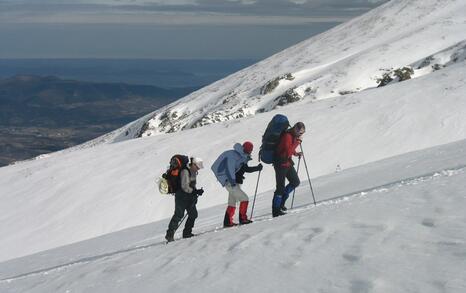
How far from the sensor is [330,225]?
858cm

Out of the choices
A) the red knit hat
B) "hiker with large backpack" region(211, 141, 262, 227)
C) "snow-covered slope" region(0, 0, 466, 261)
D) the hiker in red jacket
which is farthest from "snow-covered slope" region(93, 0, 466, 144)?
Result: the red knit hat

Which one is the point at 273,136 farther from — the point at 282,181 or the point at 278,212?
the point at 278,212

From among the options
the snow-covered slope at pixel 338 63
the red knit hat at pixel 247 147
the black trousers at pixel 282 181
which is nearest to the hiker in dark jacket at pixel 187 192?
the red knit hat at pixel 247 147

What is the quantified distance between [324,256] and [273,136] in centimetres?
491

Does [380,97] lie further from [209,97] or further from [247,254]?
[209,97]

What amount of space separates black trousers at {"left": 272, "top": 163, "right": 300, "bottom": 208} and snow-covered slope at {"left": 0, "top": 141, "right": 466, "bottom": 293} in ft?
4.19

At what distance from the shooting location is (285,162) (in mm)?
11906

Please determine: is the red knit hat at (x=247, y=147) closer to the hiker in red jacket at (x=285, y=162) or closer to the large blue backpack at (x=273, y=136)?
the large blue backpack at (x=273, y=136)

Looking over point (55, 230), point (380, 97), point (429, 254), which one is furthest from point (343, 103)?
point (429, 254)

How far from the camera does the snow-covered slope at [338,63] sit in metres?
54.6

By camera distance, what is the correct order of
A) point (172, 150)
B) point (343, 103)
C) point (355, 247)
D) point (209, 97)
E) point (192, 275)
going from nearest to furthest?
point (355, 247) → point (192, 275) → point (172, 150) → point (343, 103) → point (209, 97)

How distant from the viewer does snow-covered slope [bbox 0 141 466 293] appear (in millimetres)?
6262

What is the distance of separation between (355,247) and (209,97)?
67.0 meters

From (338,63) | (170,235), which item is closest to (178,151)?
(170,235)
